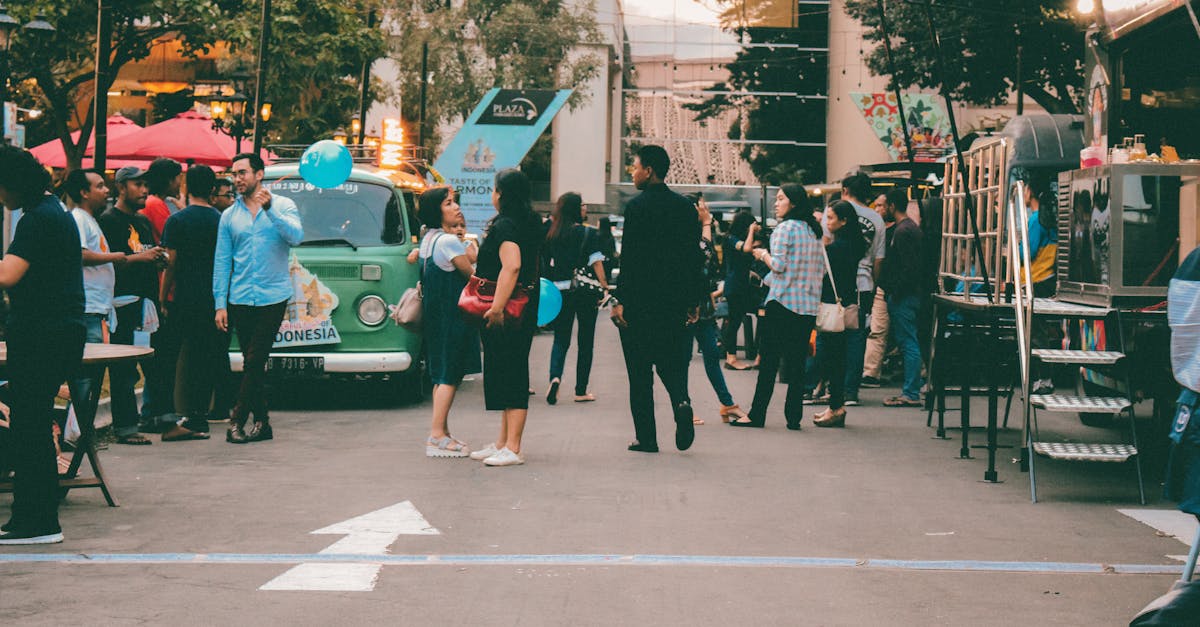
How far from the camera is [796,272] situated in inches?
443

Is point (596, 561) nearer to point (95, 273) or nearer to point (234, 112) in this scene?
point (95, 273)

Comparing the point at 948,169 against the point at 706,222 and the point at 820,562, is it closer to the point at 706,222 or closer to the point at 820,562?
the point at 706,222

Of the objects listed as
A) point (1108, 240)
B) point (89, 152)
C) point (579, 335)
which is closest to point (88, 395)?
point (579, 335)

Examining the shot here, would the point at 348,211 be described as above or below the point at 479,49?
below

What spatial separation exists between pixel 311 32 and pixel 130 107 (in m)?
21.9

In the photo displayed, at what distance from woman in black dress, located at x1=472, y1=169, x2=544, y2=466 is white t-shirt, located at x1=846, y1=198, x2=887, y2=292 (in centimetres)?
521

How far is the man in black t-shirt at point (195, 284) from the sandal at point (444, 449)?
1936 mm

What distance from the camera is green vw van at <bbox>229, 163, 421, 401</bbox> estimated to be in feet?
40.1

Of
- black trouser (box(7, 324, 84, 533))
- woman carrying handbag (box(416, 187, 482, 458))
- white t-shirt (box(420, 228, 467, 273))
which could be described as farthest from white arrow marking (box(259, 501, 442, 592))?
white t-shirt (box(420, 228, 467, 273))

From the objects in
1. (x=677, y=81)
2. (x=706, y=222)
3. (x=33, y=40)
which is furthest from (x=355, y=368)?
(x=677, y=81)

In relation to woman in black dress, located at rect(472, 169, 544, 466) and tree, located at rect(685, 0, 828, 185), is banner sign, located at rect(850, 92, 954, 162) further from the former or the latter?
tree, located at rect(685, 0, 828, 185)

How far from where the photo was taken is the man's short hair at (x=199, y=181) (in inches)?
417

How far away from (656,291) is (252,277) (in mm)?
2871

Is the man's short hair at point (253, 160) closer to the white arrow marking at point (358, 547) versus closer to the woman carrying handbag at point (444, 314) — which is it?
the woman carrying handbag at point (444, 314)
